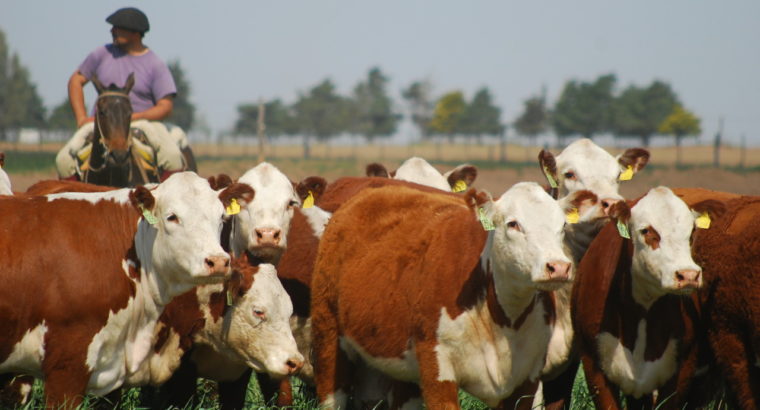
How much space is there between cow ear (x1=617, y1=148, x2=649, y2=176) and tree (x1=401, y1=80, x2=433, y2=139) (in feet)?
264

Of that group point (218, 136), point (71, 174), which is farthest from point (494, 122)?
point (71, 174)

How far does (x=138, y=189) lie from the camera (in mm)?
5008

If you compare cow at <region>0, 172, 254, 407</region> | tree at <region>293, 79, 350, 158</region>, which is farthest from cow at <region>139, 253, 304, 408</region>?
tree at <region>293, 79, 350, 158</region>

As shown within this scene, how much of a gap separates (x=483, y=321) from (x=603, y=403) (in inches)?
34.5

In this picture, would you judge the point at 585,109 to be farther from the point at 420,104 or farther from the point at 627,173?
the point at 627,173

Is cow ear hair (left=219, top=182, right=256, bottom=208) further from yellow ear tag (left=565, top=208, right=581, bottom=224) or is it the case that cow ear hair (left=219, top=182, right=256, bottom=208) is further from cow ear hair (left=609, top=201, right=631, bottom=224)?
cow ear hair (left=609, top=201, right=631, bottom=224)

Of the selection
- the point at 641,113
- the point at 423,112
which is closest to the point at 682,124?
the point at 641,113

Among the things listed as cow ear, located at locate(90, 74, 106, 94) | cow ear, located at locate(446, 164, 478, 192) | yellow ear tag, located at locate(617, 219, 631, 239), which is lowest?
cow ear, located at locate(446, 164, 478, 192)

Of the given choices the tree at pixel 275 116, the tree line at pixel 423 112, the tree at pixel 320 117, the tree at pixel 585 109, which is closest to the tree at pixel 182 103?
the tree line at pixel 423 112

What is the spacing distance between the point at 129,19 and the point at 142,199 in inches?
168

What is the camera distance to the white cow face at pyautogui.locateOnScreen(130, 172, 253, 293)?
16.1 ft

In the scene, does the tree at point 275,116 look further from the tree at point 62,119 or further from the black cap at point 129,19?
the black cap at point 129,19

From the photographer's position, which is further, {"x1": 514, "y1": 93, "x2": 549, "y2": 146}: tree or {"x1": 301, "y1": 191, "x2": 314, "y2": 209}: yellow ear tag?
Result: {"x1": 514, "y1": 93, "x2": 549, "y2": 146}: tree

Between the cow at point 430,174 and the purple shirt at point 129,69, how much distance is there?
6.95ft
